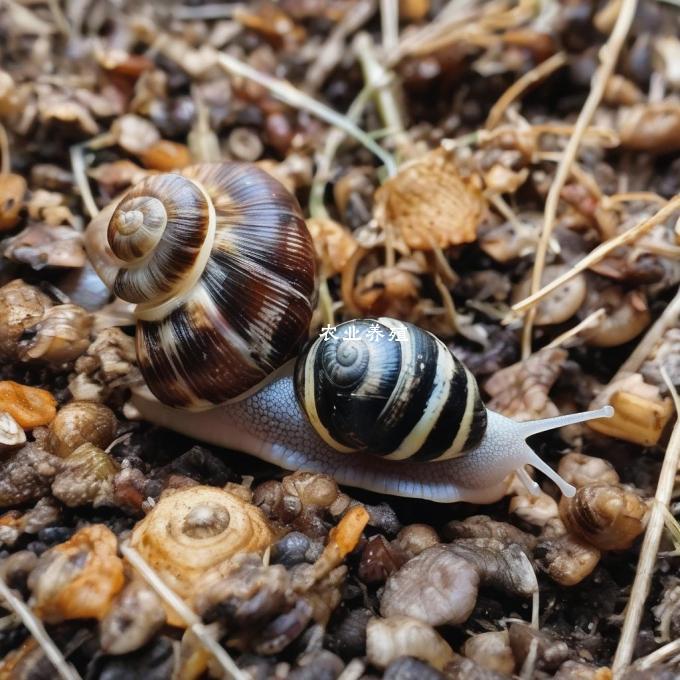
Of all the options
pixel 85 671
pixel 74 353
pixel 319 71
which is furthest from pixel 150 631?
pixel 319 71

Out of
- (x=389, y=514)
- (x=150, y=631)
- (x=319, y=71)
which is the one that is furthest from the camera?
(x=319, y=71)

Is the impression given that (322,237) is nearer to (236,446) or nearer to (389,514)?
(236,446)

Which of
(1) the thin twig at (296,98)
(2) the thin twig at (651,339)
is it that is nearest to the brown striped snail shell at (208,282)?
(1) the thin twig at (296,98)

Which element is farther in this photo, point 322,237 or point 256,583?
point 322,237

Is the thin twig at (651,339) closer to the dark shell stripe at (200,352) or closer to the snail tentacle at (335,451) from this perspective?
the snail tentacle at (335,451)

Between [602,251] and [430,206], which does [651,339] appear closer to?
[602,251]

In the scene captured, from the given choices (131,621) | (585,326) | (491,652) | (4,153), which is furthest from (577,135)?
(131,621)
